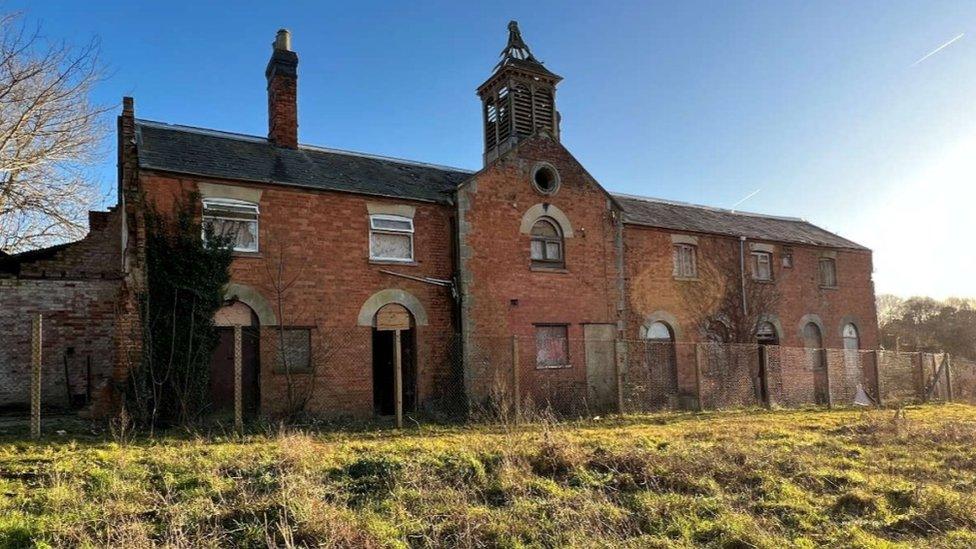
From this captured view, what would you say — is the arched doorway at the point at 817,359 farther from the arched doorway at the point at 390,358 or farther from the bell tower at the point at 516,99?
the arched doorway at the point at 390,358

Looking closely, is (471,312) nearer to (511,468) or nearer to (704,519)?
(511,468)

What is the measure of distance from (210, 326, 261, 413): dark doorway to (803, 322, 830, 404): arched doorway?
52.4 ft

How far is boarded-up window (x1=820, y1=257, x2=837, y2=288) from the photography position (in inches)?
989

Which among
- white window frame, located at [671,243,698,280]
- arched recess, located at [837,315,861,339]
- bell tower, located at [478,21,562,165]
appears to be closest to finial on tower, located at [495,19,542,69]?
bell tower, located at [478,21,562,165]

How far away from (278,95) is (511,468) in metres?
12.6

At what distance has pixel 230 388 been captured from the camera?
14.0 meters

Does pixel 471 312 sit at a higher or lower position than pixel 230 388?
higher

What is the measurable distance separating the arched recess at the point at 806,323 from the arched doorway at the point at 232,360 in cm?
1855

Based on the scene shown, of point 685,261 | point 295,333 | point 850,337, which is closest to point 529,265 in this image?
point 295,333

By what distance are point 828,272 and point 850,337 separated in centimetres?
266

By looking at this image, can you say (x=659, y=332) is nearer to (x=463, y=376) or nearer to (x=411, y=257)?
(x=463, y=376)

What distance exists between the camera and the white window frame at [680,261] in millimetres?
21014

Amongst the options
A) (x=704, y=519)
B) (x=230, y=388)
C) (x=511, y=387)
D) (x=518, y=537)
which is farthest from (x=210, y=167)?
(x=704, y=519)

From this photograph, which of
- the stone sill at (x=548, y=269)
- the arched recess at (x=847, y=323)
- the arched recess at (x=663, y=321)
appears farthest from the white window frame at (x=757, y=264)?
the stone sill at (x=548, y=269)
